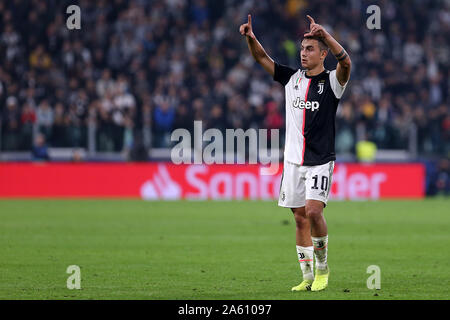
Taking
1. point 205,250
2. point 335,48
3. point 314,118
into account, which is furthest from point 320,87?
point 205,250

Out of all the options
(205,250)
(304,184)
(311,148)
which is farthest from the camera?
(205,250)

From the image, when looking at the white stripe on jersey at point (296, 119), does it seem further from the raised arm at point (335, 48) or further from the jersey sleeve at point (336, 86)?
the raised arm at point (335, 48)

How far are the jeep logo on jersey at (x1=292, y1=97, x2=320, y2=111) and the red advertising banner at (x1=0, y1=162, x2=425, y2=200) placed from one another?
15.6 meters

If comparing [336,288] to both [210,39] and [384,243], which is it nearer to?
[384,243]

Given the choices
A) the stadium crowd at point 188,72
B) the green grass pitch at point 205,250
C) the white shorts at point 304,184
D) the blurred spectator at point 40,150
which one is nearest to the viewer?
the white shorts at point 304,184

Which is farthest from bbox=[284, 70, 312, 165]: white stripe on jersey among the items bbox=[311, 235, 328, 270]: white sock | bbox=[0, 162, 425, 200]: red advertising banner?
bbox=[0, 162, 425, 200]: red advertising banner

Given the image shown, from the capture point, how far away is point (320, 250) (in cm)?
886

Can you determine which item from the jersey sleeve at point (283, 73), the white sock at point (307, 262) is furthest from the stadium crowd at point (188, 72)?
the white sock at point (307, 262)

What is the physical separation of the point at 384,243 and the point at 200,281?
5506mm

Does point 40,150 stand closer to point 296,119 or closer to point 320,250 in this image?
point 296,119

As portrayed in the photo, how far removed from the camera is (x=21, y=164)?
24.5 m

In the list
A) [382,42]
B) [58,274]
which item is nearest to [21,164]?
[382,42]

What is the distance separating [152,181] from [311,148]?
16.5m

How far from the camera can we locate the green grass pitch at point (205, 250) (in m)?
9.01
